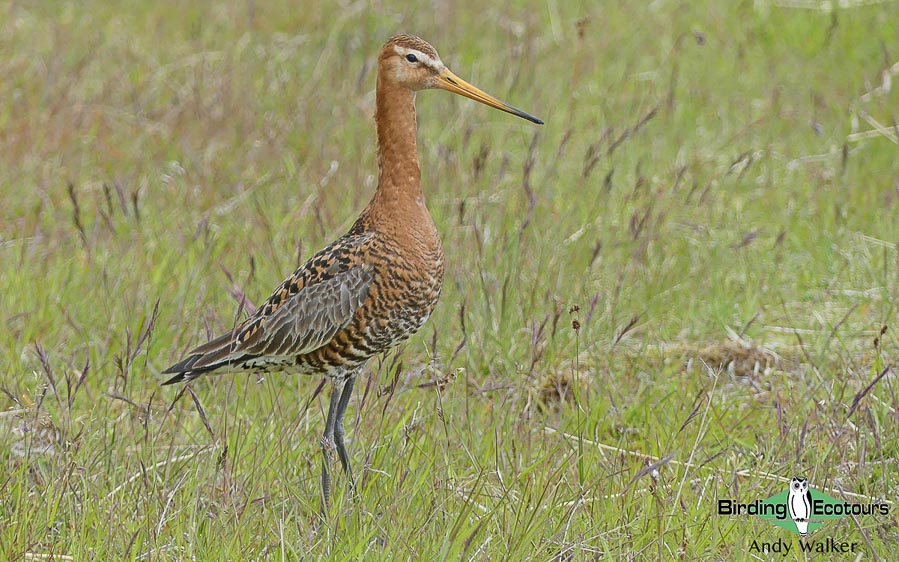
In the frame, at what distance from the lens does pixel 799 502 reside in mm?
3760

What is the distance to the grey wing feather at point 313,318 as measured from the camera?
4.27 metres

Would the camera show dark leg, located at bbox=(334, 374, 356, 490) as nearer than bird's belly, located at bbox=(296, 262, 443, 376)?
Yes

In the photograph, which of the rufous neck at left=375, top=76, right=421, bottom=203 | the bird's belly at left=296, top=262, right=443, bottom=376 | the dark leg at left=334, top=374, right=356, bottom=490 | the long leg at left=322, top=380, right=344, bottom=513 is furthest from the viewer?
the rufous neck at left=375, top=76, right=421, bottom=203

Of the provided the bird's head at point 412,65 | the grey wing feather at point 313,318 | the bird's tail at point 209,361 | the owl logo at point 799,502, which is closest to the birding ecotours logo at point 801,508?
the owl logo at point 799,502

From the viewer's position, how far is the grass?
148 inches

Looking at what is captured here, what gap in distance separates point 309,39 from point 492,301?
3663 mm

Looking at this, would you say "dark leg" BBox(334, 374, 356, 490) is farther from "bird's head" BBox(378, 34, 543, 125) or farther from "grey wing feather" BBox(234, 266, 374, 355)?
"bird's head" BBox(378, 34, 543, 125)

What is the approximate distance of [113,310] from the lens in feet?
17.5

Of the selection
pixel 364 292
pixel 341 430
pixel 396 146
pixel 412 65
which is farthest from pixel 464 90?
pixel 341 430

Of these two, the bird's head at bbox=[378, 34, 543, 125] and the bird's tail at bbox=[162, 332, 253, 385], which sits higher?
the bird's head at bbox=[378, 34, 543, 125]

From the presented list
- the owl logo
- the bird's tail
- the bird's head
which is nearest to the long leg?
the bird's tail

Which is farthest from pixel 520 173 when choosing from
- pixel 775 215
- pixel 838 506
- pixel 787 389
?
pixel 838 506

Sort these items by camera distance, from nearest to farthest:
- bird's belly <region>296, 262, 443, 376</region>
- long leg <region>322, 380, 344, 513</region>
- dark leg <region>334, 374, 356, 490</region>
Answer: long leg <region>322, 380, 344, 513</region>
dark leg <region>334, 374, 356, 490</region>
bird's belly <region>296, 262, 443, 376</region>

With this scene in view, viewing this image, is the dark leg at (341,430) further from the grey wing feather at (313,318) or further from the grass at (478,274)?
the grey wing feather at (313,318)
